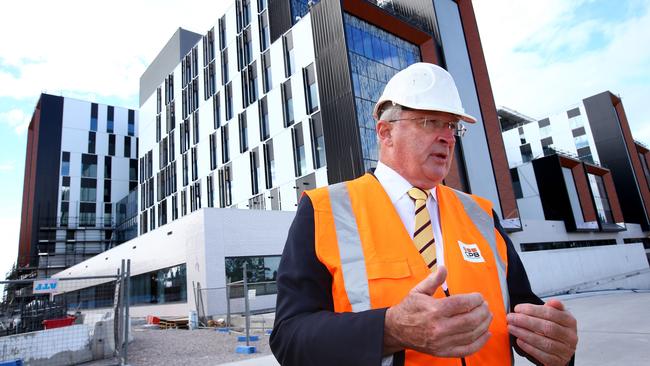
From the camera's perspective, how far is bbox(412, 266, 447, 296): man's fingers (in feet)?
3.21

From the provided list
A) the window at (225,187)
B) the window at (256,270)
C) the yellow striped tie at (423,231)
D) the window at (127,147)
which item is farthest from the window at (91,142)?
the yellow striped tie at (423,231)

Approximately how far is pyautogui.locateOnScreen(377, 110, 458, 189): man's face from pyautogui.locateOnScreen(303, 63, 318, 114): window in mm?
23125

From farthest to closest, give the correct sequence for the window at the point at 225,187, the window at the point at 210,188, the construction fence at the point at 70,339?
the window at the point at 210,188 → the window at the point at 225,187 → the construction fence at the point at 70,339

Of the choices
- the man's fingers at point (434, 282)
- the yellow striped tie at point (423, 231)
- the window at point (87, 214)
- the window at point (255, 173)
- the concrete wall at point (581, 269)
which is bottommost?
the concrete wall at point (581, 269)

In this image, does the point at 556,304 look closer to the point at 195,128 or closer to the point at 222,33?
the point at 222,33

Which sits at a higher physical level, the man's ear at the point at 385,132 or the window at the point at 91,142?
the window at the point at 91,142

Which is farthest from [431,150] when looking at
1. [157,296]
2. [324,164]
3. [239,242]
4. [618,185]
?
[618,185]

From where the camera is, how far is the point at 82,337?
842cm

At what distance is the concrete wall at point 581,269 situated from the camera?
18.9 metres

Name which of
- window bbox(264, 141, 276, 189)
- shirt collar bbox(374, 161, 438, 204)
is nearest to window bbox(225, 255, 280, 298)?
window bbox(264, 141, 276, 189)

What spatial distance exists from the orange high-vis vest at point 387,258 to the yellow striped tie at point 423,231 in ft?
0.19

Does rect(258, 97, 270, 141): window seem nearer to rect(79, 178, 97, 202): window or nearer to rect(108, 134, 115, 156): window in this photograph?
rect(108, 134, 115, 156): window

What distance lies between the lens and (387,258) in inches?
52.7

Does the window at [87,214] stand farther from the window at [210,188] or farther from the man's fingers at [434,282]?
the man's fingers at [434,282]
